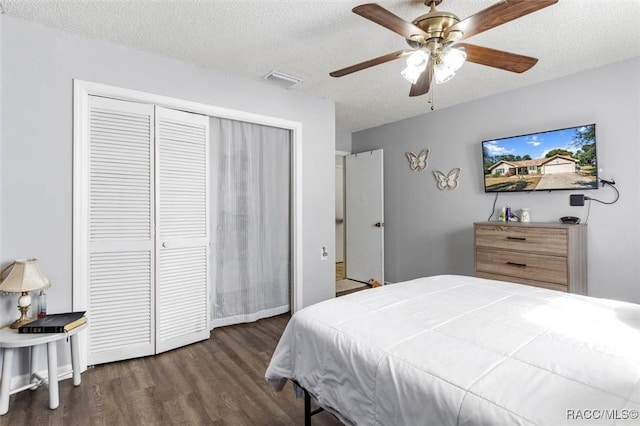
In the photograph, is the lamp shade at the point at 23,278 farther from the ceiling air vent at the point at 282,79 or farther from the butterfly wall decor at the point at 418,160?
the butterfly wall decor at the point at 418,160

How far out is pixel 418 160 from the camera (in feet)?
14.8

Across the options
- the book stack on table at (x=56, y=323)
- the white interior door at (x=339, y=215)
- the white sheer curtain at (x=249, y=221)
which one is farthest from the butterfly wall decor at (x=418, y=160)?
the book stack on table at (x=56, y=323)

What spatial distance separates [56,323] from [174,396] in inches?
34.3

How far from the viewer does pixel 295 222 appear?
357 cm

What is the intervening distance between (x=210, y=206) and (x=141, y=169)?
0.73m

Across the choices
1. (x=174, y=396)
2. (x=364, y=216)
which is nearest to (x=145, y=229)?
(x=174, y=396)

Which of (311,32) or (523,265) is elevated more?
(311,32)

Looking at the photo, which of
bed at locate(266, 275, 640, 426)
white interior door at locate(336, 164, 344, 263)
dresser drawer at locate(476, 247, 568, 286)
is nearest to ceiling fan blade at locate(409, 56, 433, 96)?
bed at locate(266, 275, 640, 426)

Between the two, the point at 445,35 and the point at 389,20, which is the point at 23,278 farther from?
the point at 445,35

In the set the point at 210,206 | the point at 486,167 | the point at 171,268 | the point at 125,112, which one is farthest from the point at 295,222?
the point at 486,167

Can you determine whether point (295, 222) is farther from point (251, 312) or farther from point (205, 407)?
point (205, 407)

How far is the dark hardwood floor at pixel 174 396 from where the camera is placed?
1.86 m

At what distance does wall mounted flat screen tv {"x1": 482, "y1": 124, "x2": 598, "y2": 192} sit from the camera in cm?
297

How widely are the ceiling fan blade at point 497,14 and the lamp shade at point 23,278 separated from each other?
289 centimetres
